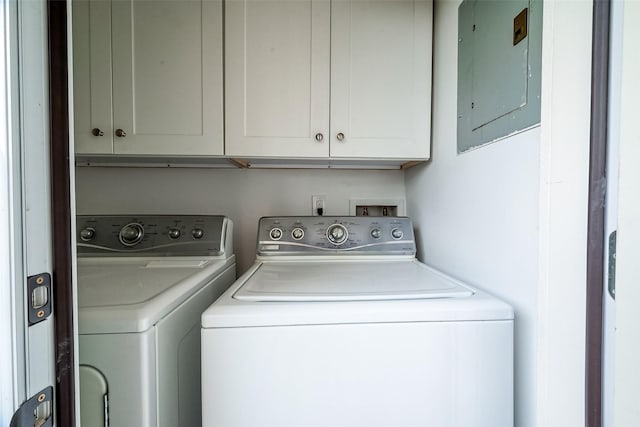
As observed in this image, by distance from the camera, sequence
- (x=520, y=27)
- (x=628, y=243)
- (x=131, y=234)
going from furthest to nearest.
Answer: (x=131, y=234) → (x=520, y=27) → (x=628, y=243)

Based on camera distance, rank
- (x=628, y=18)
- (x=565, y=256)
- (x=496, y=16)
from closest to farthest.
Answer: (x=628, y=18)
(x=565, y=256)
(x=496, y=16)

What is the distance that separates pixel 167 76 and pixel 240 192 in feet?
2.09

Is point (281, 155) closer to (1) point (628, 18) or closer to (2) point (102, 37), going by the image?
(2) point (102, 37)

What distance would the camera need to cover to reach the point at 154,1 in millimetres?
1136

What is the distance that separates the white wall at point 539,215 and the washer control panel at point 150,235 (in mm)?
1066

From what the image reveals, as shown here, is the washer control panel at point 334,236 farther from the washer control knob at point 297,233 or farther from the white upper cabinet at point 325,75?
the white upper cabinet at point 325,75

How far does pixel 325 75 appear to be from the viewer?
1191 mm

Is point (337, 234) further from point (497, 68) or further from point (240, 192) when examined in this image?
point (497, 68)

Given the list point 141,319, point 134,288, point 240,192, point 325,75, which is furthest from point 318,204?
point 141,319

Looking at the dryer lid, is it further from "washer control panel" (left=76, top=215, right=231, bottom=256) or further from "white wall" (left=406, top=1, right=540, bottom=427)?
"white wall" (left=406, top=1, right=540, bottom=427)

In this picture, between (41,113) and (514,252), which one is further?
(514,252)

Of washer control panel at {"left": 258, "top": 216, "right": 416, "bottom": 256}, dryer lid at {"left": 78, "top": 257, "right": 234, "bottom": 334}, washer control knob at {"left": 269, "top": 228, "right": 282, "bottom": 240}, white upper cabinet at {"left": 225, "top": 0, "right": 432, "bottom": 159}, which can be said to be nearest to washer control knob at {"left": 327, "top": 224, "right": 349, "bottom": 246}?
washer control panel at {"left": 258, "top": 216, "right": 416, "bottom": 256}

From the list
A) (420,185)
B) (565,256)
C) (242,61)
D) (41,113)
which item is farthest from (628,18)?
(242,61)

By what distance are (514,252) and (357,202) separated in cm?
88
